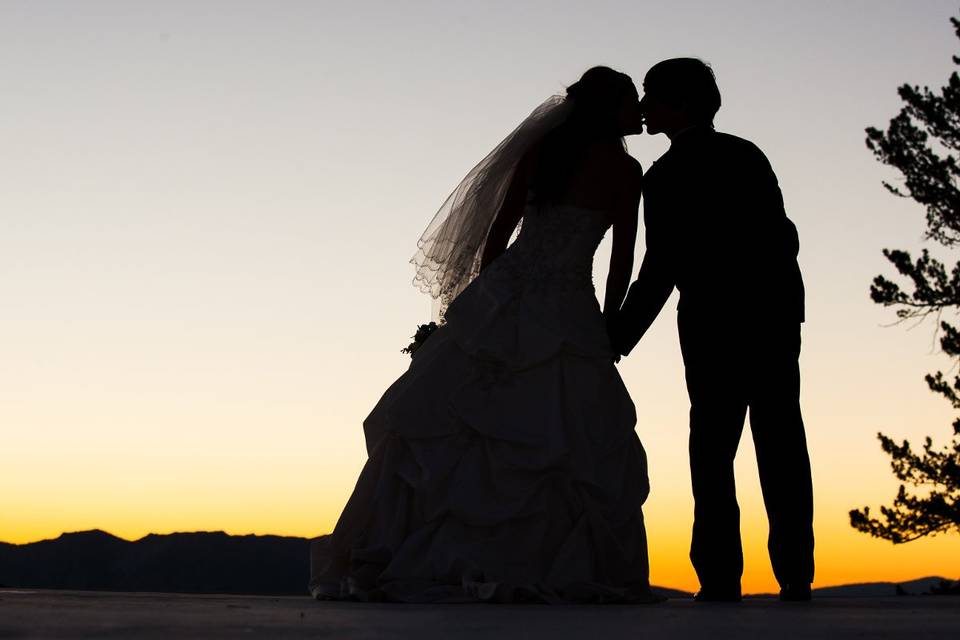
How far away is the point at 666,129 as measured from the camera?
6664 millimetres

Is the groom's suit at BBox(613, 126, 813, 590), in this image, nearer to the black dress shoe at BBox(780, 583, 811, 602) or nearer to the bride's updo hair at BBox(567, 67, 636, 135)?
the black dress shoe at BBox(780, 583, 811, 602)

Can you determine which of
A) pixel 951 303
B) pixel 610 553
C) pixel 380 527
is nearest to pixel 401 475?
pixel 380 527

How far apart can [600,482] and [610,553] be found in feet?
1.15

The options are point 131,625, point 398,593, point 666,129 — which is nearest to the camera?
point 131,625

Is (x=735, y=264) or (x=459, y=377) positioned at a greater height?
(x=735, y=264)

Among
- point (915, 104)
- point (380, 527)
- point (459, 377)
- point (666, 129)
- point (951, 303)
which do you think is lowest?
point (380, 527)

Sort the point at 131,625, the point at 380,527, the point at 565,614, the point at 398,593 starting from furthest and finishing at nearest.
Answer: the point at 380,527 < the point at 398,593 < the point at 565,614 < the point at 131,625

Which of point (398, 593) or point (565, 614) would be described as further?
point (398, 593)

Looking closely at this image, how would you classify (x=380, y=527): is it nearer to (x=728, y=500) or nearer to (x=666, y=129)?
(x=728, y=500)

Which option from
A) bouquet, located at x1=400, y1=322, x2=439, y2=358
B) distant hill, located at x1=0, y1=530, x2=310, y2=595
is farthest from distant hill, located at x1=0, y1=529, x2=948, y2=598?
bouquet, located at x1=400, y1=322, x2=439, y2=358

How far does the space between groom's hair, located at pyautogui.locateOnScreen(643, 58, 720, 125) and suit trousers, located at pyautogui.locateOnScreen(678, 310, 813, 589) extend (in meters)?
1.18

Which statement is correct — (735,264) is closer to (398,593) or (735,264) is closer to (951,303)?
(398,593)

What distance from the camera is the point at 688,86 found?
6.58 m

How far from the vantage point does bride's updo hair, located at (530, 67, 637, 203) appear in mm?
6430
